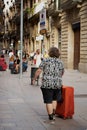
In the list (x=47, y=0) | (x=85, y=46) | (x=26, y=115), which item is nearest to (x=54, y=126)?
(x=26, y=115)

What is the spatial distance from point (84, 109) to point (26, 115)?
77.3 inches

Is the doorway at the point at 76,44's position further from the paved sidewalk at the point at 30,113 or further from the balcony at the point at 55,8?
the paved sidewalk at the point at 30,113

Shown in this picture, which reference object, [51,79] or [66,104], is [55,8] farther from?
[51,79]

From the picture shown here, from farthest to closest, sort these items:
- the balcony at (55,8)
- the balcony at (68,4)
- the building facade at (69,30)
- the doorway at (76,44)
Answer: the balcony at (55,8) < the doorway at (76,44) < the balcony at (68,4) < the building facade at (69,30)

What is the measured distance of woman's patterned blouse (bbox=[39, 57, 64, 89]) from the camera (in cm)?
944

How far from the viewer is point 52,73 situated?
Answer: 31.1ft

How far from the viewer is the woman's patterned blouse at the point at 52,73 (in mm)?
9438

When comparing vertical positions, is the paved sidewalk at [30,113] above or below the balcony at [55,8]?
below

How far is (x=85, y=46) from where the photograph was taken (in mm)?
30141

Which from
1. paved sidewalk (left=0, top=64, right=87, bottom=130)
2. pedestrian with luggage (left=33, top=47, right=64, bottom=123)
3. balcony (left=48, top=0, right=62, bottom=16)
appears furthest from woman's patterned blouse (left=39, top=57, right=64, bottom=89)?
balcony (left=48, top=0, right=62, bottom=16)

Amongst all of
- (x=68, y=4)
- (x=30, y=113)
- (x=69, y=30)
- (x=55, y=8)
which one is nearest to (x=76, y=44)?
(x=69, y=30)

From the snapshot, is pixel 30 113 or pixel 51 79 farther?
pixel 30 113

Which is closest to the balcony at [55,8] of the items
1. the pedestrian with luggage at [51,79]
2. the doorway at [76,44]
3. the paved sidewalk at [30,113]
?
the doorway at [76,44]

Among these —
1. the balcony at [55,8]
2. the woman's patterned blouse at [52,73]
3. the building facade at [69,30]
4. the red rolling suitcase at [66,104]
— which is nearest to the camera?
the woman's patterned blouse at [52,73]
